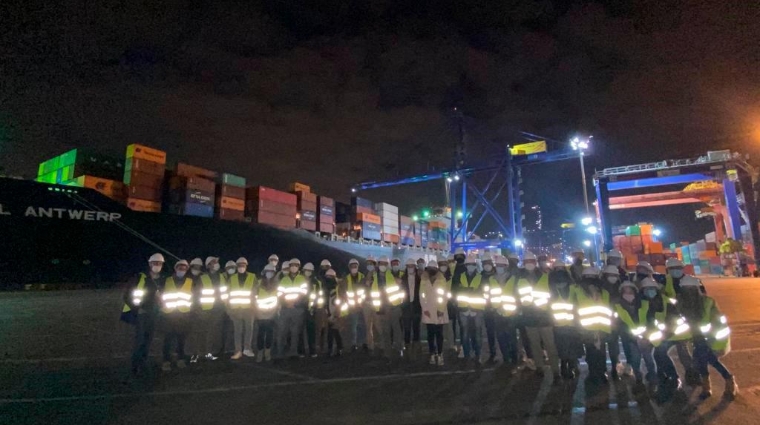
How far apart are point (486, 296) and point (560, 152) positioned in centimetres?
3048

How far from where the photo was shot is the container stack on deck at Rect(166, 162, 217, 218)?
2138 cm

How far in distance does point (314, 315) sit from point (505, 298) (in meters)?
3.44

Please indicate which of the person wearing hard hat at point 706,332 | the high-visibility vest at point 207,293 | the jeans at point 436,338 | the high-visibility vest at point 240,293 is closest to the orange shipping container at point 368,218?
the high-visibility vest at point 240,293

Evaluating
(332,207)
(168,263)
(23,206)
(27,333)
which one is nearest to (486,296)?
(27,333)

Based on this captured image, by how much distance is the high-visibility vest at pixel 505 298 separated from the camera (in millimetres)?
6188

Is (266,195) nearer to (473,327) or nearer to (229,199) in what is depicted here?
(229,199)

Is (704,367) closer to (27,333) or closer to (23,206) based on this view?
(27,333)

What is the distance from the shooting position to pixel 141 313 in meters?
6.14

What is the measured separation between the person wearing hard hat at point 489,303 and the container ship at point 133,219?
35.0ft

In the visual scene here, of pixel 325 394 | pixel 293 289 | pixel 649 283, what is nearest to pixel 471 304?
pixel 649 283

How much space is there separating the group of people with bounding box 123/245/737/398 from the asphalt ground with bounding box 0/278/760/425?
0.38 meters

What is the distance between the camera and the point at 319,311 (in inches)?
290

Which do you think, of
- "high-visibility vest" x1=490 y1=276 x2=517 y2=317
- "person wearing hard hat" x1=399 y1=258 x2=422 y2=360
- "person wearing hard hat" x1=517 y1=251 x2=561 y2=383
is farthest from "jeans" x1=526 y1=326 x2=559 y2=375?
"person wearing hard hat" x1=399 y1=258 x2=422 y2=360

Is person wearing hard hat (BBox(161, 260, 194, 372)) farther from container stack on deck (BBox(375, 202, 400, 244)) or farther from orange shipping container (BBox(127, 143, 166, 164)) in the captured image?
container stack on deck (BBox(375, 202, 400, 244))
